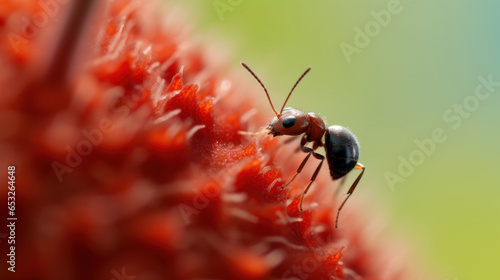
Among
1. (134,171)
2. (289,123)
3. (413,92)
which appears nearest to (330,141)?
(289,123)

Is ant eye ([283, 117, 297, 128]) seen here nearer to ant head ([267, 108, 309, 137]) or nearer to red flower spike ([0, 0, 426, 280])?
ant head ([267, 108, 309, 137])

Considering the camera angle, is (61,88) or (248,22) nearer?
(61,88)

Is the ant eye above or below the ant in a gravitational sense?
above

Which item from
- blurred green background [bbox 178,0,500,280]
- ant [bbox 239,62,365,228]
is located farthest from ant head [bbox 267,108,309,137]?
blurred green background [bbox 178,0,500,280]

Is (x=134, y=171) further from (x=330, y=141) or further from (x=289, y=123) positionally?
(x=330, y=141)

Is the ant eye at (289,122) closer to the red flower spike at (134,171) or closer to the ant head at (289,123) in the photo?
the ant head at (289,123)

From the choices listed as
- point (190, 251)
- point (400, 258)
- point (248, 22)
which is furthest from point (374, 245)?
point (248, 22)

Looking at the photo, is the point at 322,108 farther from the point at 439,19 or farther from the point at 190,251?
the point at 190,251
